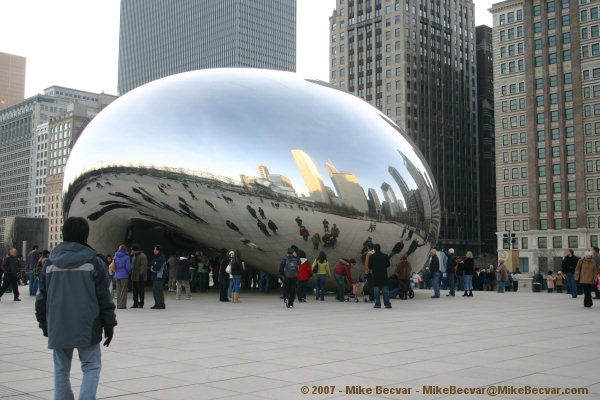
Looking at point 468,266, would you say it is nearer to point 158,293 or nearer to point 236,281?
point 236,281

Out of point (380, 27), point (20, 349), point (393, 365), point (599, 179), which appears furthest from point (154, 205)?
point (380, 27)

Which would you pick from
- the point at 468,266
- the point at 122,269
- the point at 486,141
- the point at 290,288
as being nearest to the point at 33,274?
the point at 122,269

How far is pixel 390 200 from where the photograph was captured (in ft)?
58.7

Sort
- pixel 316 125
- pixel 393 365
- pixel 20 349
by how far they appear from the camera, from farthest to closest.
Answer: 1. pixel 316 125
2. pixel 20 349
3. pixel 393 365

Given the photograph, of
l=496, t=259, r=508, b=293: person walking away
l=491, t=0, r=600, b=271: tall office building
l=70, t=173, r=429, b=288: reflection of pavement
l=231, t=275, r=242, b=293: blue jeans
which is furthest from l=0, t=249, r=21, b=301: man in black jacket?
l=491, t=0, r=600, b=271: tall office building

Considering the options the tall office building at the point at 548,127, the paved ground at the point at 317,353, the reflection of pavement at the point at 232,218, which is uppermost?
the tall office building at the point at 548,127

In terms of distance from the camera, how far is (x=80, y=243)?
17.2ft

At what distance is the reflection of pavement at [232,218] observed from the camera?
56.9ft

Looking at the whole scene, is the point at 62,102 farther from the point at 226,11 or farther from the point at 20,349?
the point at 20,349

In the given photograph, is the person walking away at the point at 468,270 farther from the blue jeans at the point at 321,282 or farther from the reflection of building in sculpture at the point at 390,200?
the blue jeans at the point at 321,282

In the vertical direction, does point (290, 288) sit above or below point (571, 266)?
below

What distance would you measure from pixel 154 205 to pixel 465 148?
378 feet

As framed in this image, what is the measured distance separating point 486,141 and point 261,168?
121m

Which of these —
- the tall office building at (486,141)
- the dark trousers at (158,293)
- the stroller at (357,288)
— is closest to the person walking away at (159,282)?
the dark trousers at (158,293)
